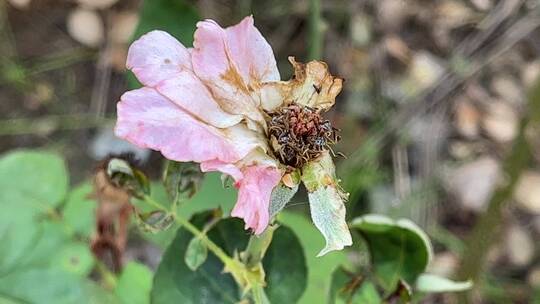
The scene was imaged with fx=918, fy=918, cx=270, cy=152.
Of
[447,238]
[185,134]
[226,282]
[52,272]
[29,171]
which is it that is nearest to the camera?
[185,134]

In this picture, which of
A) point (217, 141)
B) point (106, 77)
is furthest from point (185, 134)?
point (106, 77)

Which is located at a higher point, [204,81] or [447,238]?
[204,81]

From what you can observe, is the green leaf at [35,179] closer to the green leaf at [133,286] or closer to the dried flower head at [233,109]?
the green leaf at [133,286]

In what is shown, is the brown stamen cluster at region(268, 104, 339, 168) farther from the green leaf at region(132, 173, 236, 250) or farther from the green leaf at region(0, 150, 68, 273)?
the green leaf at region(0, 150, 68, 273)

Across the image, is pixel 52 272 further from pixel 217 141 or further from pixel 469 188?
pixel 469 188

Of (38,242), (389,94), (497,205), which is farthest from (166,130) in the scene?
(389,94)

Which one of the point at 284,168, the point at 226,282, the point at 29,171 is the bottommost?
the point at 29,171
